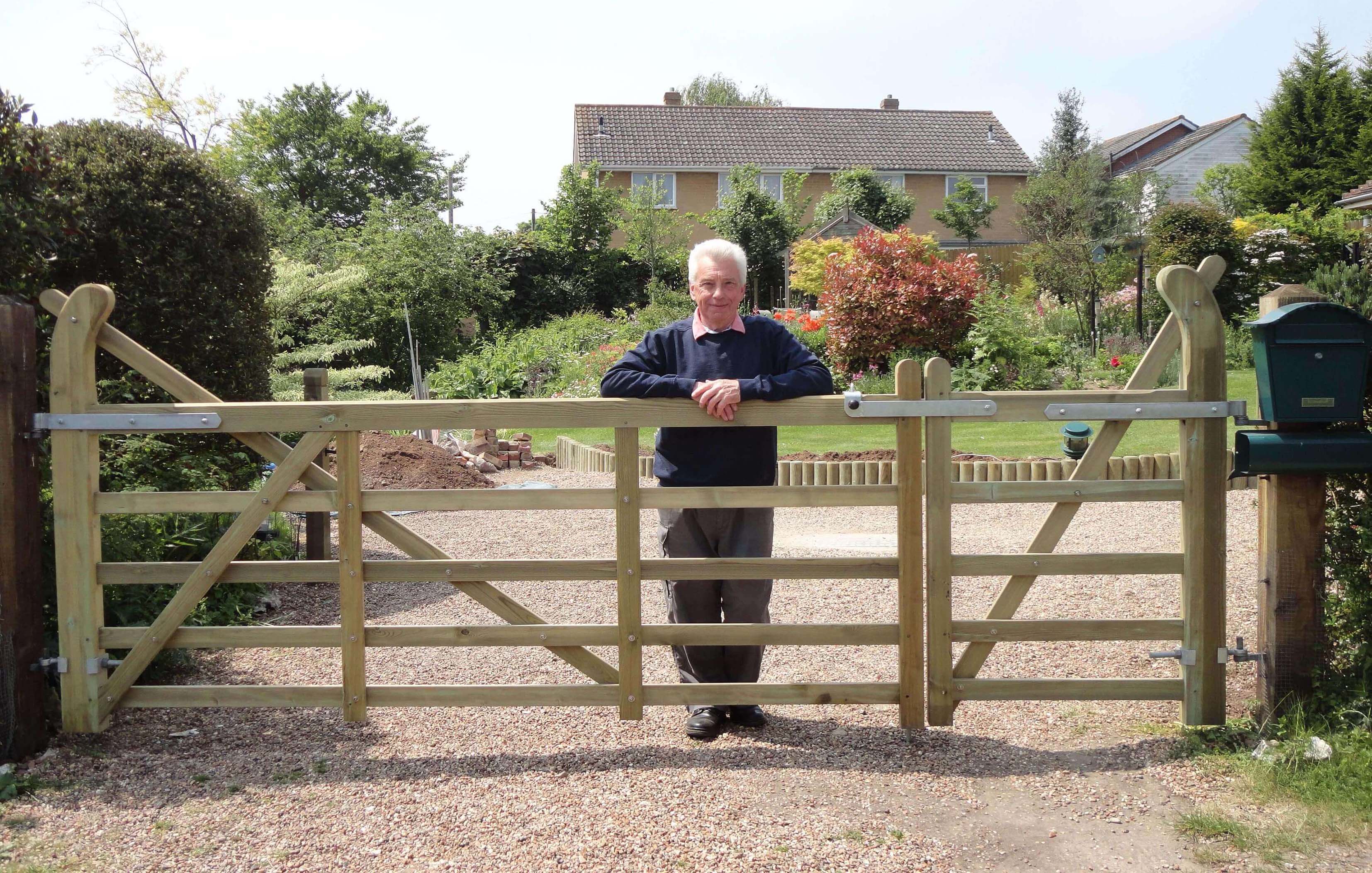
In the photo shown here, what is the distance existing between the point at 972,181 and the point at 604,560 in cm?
4237

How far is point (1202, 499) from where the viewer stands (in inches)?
159

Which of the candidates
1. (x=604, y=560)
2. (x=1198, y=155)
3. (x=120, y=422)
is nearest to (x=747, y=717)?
(x=604, y=560)

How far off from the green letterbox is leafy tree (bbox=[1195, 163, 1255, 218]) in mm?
32429

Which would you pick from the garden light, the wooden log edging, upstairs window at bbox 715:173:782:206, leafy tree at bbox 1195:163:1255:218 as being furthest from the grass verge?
upstairs window at bbox 715:173:782:206

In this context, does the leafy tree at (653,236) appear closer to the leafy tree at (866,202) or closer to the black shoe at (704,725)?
the leafy tree at (866,202)

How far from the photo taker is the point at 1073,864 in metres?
3.15

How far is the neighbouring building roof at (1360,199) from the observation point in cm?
2078

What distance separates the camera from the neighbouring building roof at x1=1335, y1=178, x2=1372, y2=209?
68.2 ft

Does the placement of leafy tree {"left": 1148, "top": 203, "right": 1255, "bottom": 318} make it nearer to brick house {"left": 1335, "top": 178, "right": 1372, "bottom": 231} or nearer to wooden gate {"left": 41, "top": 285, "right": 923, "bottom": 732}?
brick house {"left": 1335, "top": 178, "right": 1372, "bottom": 231}

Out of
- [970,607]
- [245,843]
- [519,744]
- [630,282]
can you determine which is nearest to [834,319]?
[970,607]

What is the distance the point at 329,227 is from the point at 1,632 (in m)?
26.1

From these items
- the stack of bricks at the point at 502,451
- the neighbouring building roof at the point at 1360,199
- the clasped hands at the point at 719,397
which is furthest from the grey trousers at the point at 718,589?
the neighbouring building roof at the point at 1360,199

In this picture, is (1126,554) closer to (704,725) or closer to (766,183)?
(704,725)

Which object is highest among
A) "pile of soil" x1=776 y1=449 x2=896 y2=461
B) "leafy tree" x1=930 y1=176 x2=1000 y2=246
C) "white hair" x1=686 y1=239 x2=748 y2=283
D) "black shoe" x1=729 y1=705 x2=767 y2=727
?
"leafy tree" x1=930 y1=176 x2=1000 y2=246
